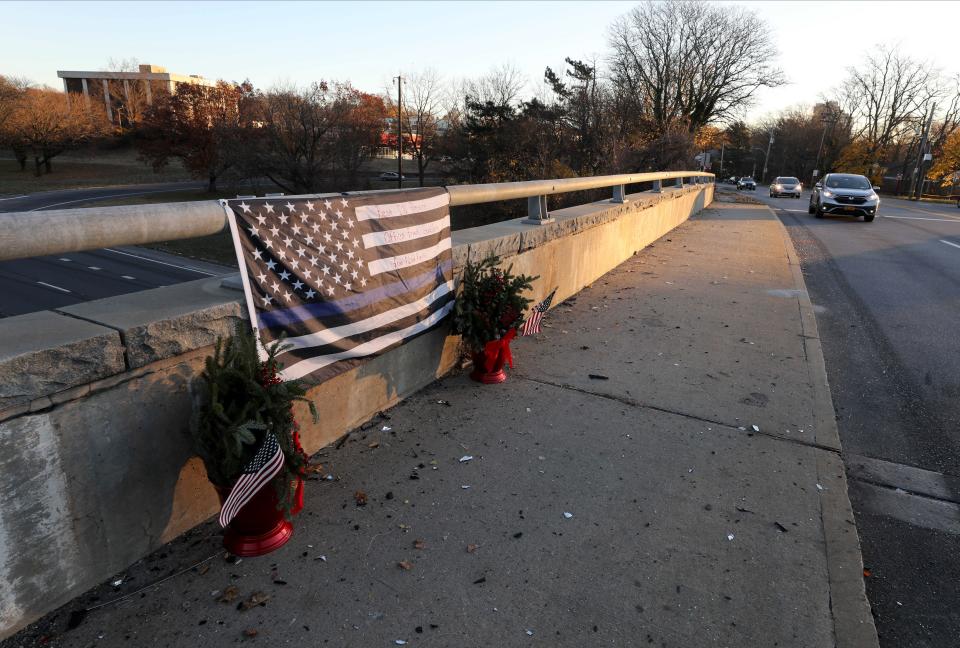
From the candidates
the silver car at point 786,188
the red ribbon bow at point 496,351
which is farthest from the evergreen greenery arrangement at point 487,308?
the silver car at point 786,188

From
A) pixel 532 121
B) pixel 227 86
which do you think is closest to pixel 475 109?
pixel 532 121

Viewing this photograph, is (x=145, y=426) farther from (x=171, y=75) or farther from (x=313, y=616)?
(x=171, y=75)

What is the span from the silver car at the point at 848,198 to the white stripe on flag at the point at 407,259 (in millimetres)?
19859

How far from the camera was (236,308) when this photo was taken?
8.48 ft

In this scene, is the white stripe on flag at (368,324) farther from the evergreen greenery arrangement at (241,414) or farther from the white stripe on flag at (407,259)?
the evergreen greenery arrangement at (241,414)

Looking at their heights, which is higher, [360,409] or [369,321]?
[369,321]

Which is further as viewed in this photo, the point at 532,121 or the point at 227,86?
the point at 227,86

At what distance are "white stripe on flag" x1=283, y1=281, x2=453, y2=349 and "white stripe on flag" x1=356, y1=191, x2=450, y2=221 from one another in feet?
1.85

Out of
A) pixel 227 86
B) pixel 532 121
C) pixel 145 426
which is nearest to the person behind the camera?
pixel 145 426

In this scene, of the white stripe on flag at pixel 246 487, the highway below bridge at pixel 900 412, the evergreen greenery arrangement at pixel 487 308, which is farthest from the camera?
the evergreen greenery arrangement at pixel 487 308

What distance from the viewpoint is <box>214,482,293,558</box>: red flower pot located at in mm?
2404

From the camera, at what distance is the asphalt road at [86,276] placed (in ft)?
91.1

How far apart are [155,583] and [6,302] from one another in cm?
3308

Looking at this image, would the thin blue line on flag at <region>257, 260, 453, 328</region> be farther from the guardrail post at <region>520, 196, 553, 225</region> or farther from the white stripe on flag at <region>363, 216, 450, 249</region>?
the guardrail post at <region>520, 196, 553, 225</region>
